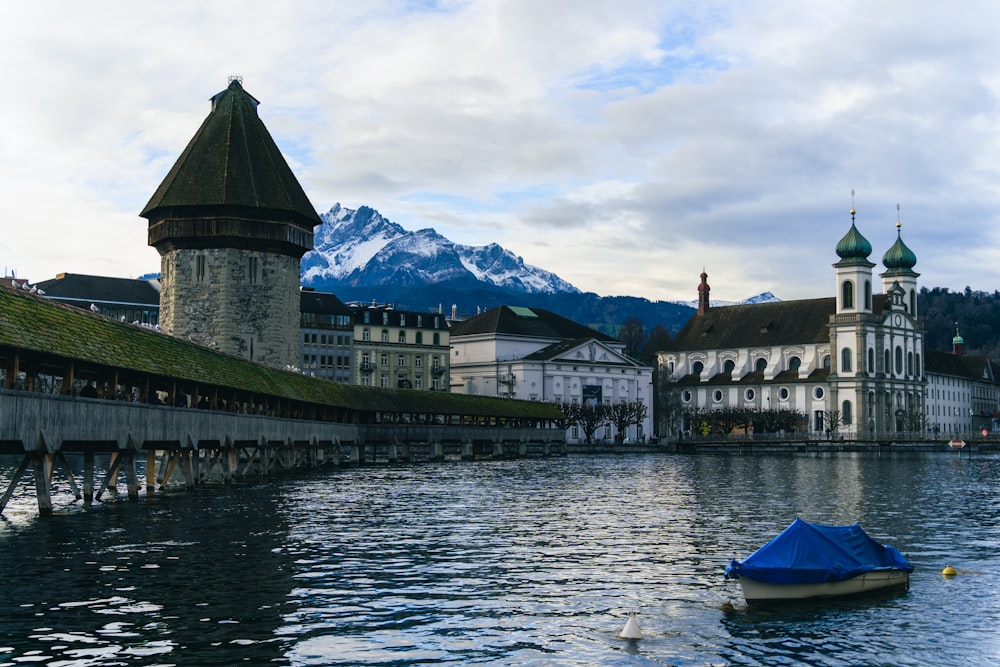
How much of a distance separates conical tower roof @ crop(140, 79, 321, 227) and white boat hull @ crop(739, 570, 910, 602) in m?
63.2

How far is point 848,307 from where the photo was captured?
16300cm

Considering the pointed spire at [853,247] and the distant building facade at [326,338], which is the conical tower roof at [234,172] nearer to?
the distant building facade at [326,338]

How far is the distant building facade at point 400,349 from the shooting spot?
14575cm

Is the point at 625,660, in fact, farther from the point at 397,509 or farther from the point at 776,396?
the point at 776,396

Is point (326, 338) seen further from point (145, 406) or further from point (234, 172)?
point (145, 406)

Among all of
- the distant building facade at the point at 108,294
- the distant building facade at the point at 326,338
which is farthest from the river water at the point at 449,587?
the distant building facade at the point at 108,294

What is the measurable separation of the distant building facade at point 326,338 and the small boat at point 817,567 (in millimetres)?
113401

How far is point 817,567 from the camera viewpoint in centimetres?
2452

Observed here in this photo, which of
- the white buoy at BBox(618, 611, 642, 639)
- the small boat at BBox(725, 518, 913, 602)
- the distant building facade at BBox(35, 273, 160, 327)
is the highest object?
the distant building facade at BBox(35, 273, 160, 327)

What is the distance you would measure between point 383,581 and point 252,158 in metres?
63.6

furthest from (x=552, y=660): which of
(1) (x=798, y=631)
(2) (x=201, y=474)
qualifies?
(2) (x=201, y=474)

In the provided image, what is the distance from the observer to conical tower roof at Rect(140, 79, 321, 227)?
8256 cm

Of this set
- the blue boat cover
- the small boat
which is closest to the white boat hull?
the small boat

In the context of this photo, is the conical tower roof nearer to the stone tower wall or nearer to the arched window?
the stone tower wall
